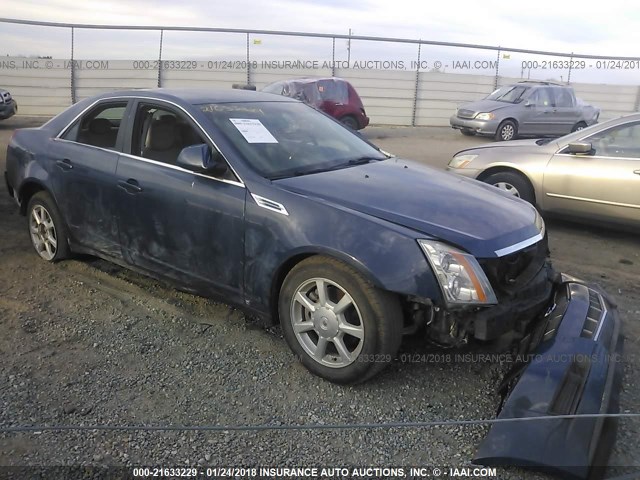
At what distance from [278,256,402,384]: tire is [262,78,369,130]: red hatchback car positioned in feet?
37.6

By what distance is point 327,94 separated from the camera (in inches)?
586

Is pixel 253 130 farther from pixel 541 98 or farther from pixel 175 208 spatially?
pixel 541 98

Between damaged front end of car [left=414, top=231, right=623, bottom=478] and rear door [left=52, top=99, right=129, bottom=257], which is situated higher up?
rear door [left=52, top=99, right=129, bottom=257]

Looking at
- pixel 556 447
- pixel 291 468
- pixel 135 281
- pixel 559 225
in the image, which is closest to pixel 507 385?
pixel 556 447

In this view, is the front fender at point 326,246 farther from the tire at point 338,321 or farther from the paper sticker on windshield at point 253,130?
the paper sticker on windshield at point 253,130

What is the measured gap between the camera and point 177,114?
12.8 ft

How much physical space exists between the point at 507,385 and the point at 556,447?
1.83 feet

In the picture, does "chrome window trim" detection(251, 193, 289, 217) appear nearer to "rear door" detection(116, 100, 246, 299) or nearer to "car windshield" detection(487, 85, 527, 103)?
"rear door" detection(116, 100, 246, 299)

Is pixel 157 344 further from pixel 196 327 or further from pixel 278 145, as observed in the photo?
pixel 278 145

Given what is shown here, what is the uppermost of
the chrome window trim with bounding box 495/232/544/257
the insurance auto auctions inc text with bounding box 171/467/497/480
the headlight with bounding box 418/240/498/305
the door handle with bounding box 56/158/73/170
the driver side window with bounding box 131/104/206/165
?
the driver side window with bounding box 131/104/206/165

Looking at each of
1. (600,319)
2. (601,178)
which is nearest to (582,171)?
(601,178)

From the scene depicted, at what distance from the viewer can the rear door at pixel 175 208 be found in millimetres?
3486

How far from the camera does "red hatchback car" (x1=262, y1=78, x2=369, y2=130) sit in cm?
1454

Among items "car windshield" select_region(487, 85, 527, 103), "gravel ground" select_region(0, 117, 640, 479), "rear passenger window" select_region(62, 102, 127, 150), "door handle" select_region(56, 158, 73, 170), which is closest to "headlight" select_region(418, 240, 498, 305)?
"gravel ground" select_region(0, 117, 640, 479)
